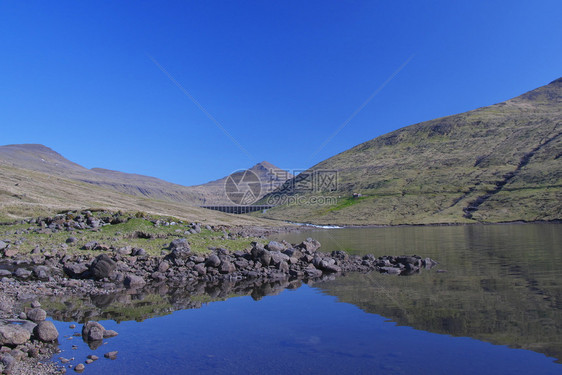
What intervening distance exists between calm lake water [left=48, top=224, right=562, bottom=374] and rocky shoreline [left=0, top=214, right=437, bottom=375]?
201 cm

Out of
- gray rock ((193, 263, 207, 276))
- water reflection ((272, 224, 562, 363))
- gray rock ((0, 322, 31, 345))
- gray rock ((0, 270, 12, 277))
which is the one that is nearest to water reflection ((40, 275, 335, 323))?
gray rock ((193, 263, 207, 276))

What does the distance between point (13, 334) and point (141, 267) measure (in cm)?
1555

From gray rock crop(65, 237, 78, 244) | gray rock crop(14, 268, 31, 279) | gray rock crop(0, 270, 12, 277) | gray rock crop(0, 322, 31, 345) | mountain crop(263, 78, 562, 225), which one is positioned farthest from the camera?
mountain crop(263, 78, 562, 225)

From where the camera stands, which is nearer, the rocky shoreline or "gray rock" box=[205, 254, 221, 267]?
the rocky shoreline

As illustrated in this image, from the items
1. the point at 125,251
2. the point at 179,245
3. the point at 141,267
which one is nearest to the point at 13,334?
the point at 141,267

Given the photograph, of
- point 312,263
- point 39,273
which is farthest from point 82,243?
point 312,263

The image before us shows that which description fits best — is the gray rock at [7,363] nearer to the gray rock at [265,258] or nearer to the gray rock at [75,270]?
the gray rock at [75,270]

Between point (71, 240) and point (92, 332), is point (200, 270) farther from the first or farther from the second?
point (92, 332)

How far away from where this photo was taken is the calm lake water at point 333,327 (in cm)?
1234

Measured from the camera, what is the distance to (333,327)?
54.3 ft

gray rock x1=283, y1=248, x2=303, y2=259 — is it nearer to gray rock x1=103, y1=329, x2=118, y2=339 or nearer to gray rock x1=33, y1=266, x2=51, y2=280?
gray rock x1=33, y1=266, x2=51, y2=280

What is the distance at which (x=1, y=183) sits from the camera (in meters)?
74.8

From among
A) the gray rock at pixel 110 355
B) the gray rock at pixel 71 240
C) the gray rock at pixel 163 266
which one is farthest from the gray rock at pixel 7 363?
the gray rock at pixel 71 240

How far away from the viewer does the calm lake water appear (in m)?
12.3
